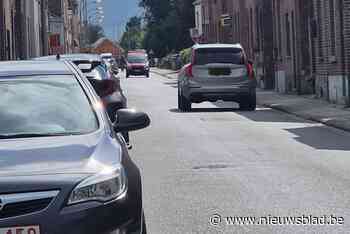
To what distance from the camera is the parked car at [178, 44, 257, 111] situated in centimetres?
2825

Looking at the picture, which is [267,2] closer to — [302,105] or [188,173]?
[302,105]

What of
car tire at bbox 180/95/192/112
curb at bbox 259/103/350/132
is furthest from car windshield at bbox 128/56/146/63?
car tire at bbox 180/95/192/112

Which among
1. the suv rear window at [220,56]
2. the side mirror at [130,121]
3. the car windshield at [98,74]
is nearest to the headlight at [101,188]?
the side mirror at [130,121]

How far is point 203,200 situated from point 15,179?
507 centimetres

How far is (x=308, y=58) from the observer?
3575 cm

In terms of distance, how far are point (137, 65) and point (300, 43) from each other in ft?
154

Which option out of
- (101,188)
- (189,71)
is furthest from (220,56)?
(101,188)

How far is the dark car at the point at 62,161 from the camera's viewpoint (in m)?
6.12

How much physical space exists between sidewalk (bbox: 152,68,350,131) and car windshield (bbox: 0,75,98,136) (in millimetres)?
13100

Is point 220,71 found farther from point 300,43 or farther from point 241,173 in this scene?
point 241,173

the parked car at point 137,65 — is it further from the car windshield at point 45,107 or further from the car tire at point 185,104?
the car windshield at point 45,107

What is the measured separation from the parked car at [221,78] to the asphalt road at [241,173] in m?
4.69

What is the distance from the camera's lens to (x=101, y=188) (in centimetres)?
636

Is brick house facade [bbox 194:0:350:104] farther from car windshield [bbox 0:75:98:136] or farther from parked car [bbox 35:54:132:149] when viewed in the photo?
car windshield [bbox 0:75:98:136]
